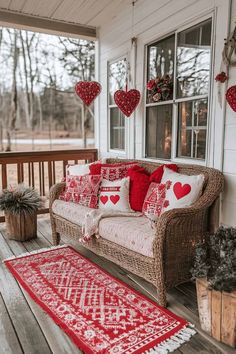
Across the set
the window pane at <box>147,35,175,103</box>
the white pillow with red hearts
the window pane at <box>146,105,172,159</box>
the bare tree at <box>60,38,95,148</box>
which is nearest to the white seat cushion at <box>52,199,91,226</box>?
the white pillow with red hearts

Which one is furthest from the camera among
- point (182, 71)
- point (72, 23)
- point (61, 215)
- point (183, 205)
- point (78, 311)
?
point (72, 23)

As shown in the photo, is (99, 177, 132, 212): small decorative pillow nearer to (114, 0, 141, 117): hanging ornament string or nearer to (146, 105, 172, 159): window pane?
(146, 105, 172, 159): window pane

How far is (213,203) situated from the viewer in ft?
7.66

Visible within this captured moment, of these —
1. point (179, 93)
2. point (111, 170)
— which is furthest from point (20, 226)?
point (179, 93)

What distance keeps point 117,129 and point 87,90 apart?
68cm

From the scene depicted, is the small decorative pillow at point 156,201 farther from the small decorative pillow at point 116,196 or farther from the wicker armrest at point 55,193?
the wicker armrest at point 55,193

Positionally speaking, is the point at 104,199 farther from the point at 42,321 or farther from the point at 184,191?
the point at 42,321

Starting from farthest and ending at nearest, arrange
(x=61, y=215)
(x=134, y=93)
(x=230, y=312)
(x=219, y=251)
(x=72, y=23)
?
(x=72, y=23) < (x=134, y=93) < (x=61, y=215) < (x=219, y=251) < (x=230, y=312)

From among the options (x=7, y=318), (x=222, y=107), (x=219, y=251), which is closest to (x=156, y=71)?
(x=222, y=107)

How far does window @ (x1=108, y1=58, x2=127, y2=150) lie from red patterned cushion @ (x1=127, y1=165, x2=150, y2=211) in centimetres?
115

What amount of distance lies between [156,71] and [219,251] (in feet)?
6.96

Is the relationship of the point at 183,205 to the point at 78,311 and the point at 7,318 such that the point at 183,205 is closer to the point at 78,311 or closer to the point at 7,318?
the point at 78,311

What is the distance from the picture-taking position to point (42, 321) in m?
1.89

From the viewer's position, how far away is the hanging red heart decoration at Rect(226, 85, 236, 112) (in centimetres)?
218
